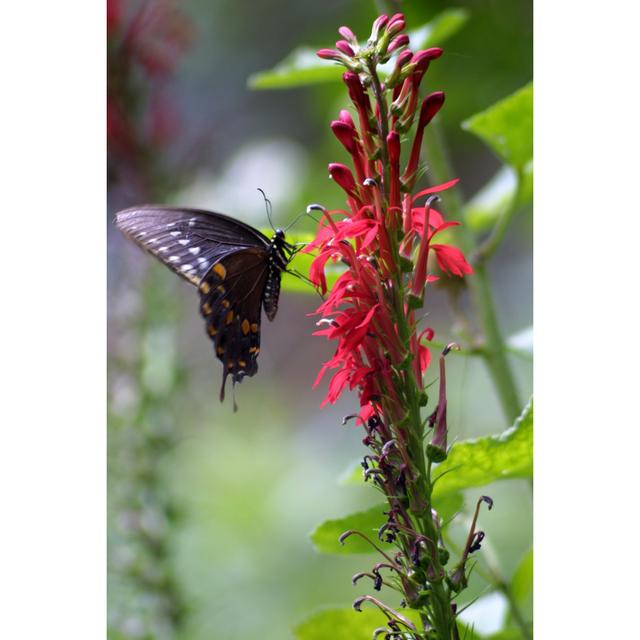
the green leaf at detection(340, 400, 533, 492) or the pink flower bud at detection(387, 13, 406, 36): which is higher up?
the pink flower bud at detection(387, 13, 406, 36)

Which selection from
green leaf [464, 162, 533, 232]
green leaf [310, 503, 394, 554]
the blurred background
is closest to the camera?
green leaf [310, 503, 394, 554]

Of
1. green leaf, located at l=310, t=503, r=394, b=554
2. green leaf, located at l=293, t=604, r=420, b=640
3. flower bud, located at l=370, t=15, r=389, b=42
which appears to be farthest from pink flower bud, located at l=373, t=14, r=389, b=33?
green leaf, located at l=293, t=604, r=420, b=640

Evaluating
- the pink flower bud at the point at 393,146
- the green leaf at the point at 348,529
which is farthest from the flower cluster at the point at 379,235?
the green leaf at the point at 348,529

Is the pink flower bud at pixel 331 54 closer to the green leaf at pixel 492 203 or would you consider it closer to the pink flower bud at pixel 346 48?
the pink flower bud at pixel 346 48

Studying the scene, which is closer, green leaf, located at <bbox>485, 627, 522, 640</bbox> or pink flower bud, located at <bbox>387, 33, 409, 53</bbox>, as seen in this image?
pink flower bud, located at <bbox>387, 33, 409, 53</bbox>

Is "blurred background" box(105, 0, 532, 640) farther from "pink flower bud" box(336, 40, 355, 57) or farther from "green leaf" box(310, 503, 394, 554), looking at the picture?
"pink flower bud" box(336, 40, 355, 57)

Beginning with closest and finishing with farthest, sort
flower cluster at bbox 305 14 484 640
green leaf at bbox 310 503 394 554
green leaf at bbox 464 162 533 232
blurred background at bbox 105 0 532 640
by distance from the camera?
flower cluster at bbox 305 14 484 640
green leaf at bbox 310 503 394 554
green leaf at bbox 464 162 533 232
blurred background at bbox 105 0 532 640
